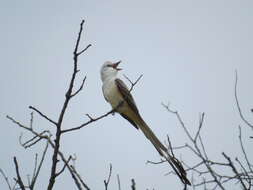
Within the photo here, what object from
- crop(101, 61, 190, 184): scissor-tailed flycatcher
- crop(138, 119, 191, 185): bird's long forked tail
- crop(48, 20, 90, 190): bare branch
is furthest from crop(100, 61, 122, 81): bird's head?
crop(48, 20, 90, 190): bare branch

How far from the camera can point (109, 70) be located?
20.0 feet

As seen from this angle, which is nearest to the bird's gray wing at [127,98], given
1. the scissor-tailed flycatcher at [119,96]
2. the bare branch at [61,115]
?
the scissor-tailed flycatcher at [119,96]

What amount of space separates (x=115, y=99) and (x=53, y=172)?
3.99 m

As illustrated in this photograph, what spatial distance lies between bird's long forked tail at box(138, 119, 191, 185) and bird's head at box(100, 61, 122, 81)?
136 cm

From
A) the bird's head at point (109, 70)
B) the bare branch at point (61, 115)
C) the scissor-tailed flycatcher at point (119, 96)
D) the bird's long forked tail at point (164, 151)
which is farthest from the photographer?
the bird's head at point (109, 70)

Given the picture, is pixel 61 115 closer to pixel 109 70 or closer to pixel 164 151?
pixel 164 151

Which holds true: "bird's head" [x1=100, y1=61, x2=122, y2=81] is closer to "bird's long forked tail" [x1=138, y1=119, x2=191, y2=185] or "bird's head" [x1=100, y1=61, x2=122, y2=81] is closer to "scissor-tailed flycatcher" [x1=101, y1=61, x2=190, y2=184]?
"scissor-tailed flycatcher" [x1=101, y1=61, x2=190, y2=184]

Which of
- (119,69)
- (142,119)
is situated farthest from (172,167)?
(119,69)

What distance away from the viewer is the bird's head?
6031 millimetres

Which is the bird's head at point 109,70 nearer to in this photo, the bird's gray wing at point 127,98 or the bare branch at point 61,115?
the bird's gray wing at point 127,98

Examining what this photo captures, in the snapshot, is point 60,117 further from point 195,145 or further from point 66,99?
point 195,145

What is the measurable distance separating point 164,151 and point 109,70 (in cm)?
276

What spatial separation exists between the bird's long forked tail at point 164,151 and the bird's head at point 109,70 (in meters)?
1.36

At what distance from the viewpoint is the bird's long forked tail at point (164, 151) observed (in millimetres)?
2562
